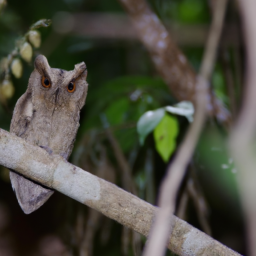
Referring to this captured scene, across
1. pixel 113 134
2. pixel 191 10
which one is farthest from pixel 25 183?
pixel 191 10

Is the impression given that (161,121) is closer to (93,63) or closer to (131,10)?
(131,10)

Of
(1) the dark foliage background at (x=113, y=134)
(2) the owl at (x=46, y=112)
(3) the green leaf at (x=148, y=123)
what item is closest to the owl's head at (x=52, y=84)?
(2) the owl at (x=46, y=112)

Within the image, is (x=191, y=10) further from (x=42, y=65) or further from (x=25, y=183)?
(x=25, y=183)

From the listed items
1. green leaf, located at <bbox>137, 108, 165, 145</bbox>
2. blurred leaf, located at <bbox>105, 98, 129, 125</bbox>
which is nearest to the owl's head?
green leaf, located at <bbox>137, 108, 165, 145</bbox>

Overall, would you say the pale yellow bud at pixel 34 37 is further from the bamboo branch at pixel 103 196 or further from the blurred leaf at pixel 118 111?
the blurred leaf at pixel 118 111

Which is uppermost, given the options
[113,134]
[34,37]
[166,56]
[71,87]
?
[34,37]

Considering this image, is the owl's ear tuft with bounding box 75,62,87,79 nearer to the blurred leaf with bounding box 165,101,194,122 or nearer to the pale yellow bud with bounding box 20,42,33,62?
the pale yellow bud with bounding box 20,42,33,62

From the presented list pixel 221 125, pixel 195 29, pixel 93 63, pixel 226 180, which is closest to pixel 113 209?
pixel 226 180
